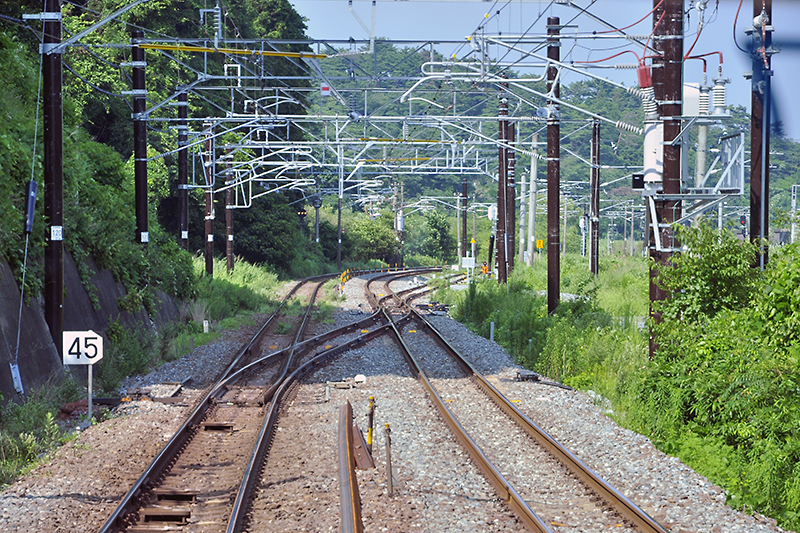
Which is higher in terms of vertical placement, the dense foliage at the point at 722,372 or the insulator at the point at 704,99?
the insulator at the point at 704,99

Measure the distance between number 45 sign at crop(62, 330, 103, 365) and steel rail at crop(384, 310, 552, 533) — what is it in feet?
18.4

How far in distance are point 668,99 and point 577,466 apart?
5.88m

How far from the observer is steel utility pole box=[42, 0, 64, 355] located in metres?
15.0

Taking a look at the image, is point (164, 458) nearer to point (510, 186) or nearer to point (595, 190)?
point (595, 190)

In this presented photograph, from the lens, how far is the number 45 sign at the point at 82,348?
13.0m

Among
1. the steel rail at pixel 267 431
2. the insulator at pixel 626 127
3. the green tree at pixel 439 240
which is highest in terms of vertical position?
the insulator at pixel 626 127

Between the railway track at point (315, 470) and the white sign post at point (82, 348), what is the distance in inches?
72.8

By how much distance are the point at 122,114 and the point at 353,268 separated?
34.6 m

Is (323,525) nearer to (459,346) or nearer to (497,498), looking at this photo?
(497,498)

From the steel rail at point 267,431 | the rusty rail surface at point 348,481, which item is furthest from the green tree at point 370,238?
the rusty rail surface at point 348,481

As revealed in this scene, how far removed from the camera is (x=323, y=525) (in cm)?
808

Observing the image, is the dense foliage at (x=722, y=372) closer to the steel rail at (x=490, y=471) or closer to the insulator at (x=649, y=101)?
the insulator at (x=649, y=101)

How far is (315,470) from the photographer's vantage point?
10.2m

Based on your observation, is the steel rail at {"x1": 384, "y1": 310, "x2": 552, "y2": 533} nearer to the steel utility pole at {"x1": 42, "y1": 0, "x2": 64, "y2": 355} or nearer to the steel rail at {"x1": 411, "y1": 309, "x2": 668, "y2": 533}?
the steel rail at {"x1": 411, "y1": 309, "x2": 668, "y2": 533}
